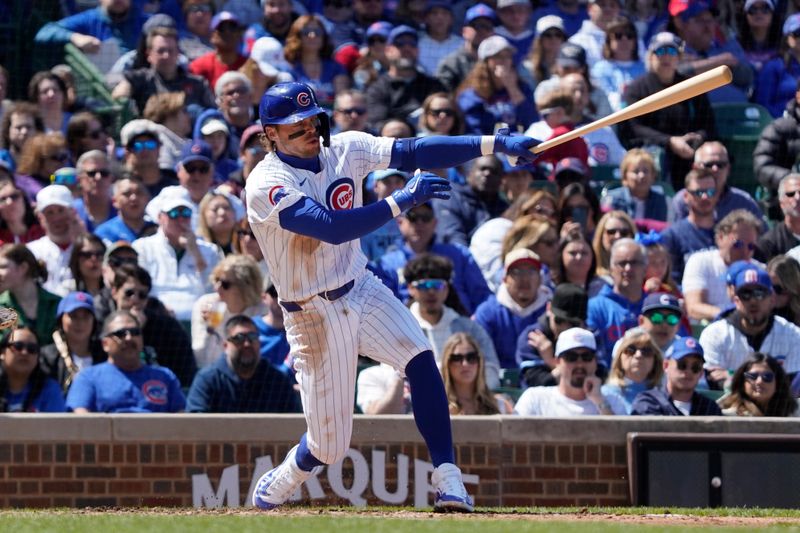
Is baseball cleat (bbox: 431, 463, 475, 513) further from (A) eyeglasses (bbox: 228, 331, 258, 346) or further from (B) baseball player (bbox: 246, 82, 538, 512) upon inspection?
(A) eyeglasses (bbox: 228, 331, 258, 346)

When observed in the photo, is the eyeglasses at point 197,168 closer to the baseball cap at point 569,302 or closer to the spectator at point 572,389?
the baseball cap at point 569,302

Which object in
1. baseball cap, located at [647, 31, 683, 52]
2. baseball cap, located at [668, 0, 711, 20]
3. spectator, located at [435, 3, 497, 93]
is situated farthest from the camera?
baseball cap, located at [668, 0, 711, 20]

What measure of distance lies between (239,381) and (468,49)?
4.46 meters

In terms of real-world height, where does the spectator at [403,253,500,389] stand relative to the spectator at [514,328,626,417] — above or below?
above

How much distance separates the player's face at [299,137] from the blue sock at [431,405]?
2.80 feet

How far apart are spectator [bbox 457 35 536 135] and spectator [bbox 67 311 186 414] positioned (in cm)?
354

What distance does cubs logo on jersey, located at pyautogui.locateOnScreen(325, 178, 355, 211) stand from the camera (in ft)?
17.8

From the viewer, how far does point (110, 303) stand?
8.02m

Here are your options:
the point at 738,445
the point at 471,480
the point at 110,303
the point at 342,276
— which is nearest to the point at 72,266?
the point at 110,303

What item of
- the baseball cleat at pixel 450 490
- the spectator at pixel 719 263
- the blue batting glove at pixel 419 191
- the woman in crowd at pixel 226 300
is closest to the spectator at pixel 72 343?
the woman in crowd at pixel 226 300

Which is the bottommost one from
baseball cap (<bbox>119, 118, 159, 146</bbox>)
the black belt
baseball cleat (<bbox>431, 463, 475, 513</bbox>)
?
baseball cleat (<bbox>431, 463, 475, 513</bbox>)

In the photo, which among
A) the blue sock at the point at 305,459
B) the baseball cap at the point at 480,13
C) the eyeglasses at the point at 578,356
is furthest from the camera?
the baseball cap at the point at 480,13

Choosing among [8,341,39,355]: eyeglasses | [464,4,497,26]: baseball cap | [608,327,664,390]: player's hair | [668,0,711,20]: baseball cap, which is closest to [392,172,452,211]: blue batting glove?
[608,327,664,390]: player's hair

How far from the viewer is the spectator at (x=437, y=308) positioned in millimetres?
7875
